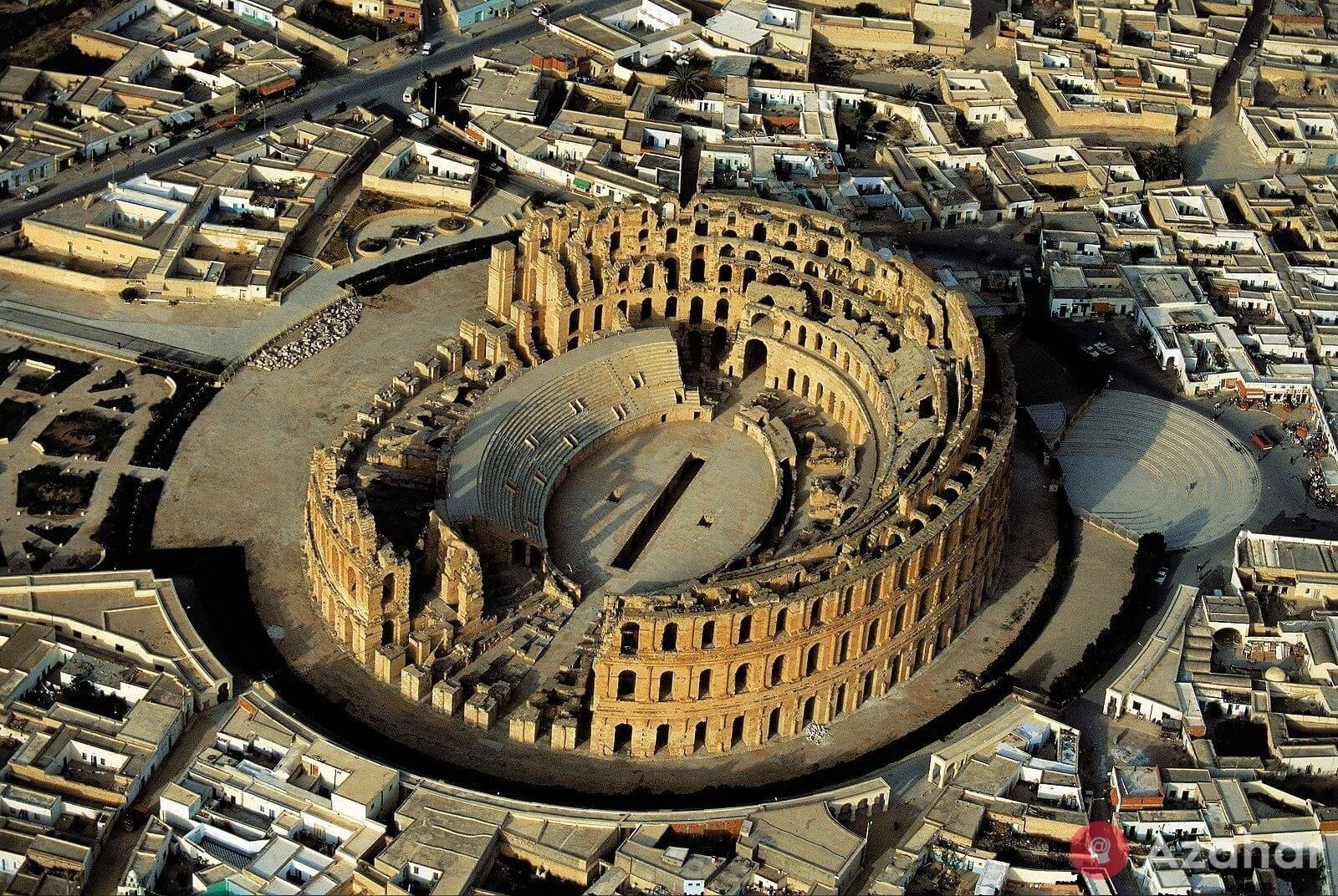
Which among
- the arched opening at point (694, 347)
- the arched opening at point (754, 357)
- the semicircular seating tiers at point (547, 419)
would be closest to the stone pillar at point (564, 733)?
the semicircular seating tiers at point (547, 419)

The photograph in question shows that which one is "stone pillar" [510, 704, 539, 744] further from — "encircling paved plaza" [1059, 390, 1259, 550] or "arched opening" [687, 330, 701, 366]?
"encircling paved plaza" [1059, 390, 1259, 550]

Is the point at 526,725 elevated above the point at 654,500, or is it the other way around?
the point at 654,500

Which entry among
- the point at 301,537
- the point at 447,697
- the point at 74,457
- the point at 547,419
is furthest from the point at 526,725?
the point at 74,457

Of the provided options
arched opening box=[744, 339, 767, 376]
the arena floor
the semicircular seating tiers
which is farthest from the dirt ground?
arched opening box=[744, 339, 767, 376]

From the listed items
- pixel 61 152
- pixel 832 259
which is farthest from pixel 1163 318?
pixel 61 152

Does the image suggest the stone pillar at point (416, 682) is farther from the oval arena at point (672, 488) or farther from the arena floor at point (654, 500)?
the arena floor at point (654, 500)

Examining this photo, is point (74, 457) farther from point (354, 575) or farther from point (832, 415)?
point (832, 415)
